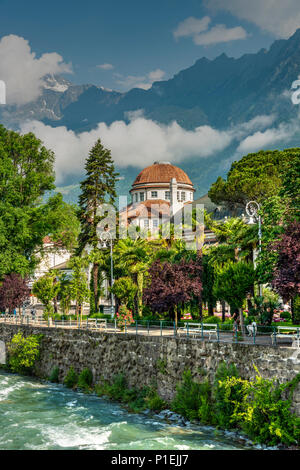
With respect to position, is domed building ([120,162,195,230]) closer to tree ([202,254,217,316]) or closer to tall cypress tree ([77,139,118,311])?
tall cypress tree ([77,139,118,311])

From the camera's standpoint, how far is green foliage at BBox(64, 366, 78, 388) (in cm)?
2980

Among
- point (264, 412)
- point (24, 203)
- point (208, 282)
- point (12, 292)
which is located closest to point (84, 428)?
point (264, 412)

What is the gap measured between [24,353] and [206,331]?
52.8 ft

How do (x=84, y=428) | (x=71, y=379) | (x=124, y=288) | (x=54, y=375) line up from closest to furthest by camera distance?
(x=84, y=428) → (x=71, y=379) → (x=54, y=375) → (x=124, y=288)

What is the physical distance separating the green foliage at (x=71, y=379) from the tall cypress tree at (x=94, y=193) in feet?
56.6

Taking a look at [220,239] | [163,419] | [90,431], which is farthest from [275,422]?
[220,239]

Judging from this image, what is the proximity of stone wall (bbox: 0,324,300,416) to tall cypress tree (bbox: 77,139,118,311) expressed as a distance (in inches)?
556

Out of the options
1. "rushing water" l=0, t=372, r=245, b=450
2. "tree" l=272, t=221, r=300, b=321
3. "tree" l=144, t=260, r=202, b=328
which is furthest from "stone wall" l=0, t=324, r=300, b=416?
"tree" l=272, t=221, r=300, b=321

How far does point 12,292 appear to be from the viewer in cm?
4312

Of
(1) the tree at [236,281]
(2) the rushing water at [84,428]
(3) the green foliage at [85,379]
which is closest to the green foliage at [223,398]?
(2) the rushing water at [84,428]

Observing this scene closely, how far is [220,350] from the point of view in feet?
A: 67.6

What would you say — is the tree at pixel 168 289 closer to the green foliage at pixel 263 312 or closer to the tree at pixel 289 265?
the green foliage at pixel 263 312

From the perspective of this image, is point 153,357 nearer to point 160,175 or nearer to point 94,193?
point 94,193

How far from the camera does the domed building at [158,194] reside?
279ft
